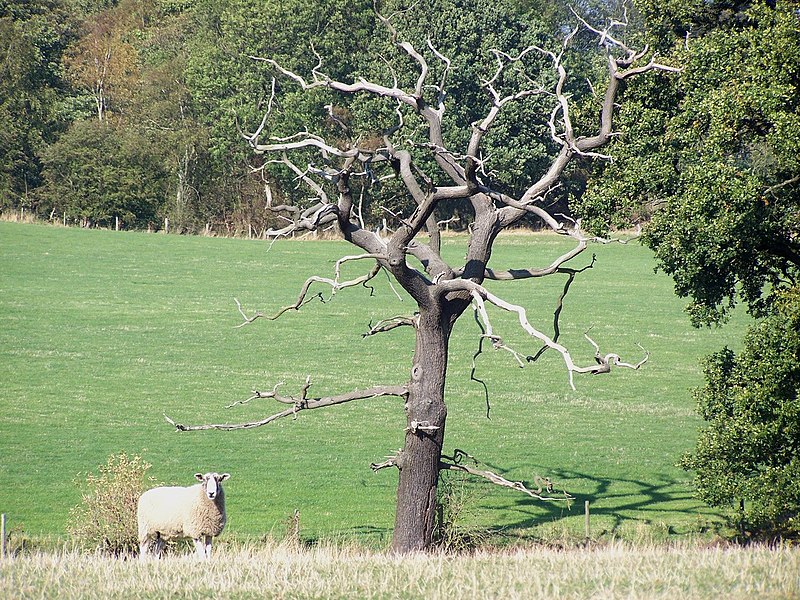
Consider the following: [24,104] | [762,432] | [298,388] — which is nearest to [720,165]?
[762,432]

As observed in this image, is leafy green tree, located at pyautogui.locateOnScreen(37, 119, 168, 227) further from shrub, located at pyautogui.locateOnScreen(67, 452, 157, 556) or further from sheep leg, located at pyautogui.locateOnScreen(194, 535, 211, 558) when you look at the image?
sheep leg, located at pyautogui.locateOnScreen(194, 535, 211, 558)

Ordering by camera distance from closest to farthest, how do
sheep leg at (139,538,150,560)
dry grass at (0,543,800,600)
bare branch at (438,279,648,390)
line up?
dry grass at (0,543,800,600) < bare branch at (438,279,648,390) < sheep leg at (139,538,150,560)

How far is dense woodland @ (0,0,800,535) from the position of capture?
681 inches

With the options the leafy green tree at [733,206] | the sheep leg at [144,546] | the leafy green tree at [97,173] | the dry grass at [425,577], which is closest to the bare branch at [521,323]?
the dry grass at [425,577]

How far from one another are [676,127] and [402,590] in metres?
10.4

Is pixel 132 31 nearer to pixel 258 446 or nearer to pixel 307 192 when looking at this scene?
pixel 307 192

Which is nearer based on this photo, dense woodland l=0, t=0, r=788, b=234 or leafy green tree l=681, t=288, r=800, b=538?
leafy green tree l=681, t=288, r=800, b=538

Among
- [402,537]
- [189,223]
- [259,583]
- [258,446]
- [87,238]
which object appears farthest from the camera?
[189,223]

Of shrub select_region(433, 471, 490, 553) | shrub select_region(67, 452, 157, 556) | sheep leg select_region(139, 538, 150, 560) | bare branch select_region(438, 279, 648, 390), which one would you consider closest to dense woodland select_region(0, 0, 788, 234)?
shrub select_region(433, 471, 490, 553)

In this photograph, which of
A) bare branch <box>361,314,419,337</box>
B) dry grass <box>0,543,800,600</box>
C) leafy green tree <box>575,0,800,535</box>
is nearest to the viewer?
dry grass <box>0,543,800,600</box>

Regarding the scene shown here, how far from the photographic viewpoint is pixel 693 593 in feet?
36.9

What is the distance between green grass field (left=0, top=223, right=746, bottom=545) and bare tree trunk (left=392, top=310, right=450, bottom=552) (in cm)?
274

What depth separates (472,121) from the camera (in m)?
76.6

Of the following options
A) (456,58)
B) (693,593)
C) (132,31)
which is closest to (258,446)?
(693,593)
